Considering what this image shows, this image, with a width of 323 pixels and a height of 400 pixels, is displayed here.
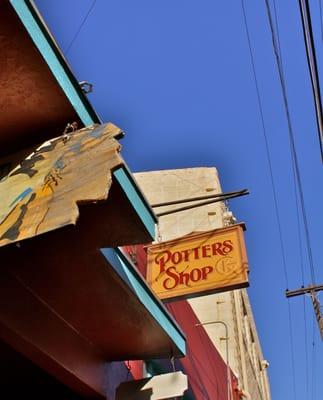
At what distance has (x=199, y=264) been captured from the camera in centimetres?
662

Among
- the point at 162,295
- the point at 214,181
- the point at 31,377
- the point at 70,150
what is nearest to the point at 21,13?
the point at 70,150

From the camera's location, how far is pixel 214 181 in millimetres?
17375

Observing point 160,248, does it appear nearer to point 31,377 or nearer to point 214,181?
point 31,377

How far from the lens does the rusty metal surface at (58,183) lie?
2.63 m

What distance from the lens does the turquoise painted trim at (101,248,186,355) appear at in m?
4.13

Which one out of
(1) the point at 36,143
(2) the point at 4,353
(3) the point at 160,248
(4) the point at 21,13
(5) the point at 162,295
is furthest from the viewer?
(3) the point at 160,248

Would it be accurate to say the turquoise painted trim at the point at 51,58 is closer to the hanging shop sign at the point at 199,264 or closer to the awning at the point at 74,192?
the awning at the point at 74,192

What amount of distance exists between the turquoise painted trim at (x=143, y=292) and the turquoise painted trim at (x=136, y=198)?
1.85 feet

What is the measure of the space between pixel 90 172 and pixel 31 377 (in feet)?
9.30

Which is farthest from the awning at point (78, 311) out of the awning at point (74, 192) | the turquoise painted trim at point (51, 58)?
the turquoise painted trim at point (51, 58)

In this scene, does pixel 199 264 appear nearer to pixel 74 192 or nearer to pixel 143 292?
pixel 143 292

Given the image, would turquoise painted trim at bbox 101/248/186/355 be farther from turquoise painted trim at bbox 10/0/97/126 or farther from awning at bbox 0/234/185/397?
turquoise painted trim at bbox 10/0/97/126

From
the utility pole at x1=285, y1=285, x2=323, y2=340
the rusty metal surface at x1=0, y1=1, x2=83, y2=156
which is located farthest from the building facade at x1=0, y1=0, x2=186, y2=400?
the utility pole at x1=285, y1=285, x2=323, y2=340

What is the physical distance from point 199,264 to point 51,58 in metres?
3.87
